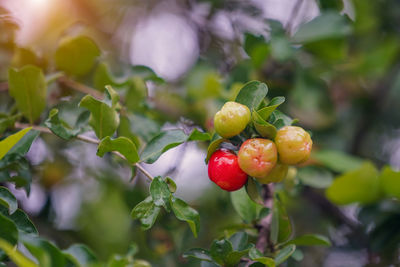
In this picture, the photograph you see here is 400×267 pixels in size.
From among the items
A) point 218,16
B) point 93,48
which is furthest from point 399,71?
point 93,48

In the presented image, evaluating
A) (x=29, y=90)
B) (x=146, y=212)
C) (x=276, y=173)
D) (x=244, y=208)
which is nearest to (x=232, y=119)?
(x=276, y=173)

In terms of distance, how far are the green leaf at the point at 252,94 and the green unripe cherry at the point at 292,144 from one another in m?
0.09

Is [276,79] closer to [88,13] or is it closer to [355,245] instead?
[355,245]

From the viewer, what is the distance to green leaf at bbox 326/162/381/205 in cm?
155

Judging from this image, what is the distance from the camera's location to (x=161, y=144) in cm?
107

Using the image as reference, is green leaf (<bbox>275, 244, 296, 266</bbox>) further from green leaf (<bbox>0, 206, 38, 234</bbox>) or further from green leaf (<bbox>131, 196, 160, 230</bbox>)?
green leaf (<bbox>0, 206, 38, 234</bbox>)

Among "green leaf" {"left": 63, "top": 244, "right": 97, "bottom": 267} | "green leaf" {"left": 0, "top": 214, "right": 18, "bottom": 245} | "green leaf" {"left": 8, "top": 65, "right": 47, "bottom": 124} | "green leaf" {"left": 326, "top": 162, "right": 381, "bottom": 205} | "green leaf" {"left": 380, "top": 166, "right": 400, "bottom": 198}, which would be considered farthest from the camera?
"green leaf" {"left": 326, "top": 162, "right": 381, "bottom": 205}

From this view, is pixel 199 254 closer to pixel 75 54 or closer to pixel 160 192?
pixel 160 192

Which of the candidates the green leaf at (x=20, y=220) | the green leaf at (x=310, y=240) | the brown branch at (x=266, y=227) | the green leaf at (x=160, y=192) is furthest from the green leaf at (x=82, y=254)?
the green leaf at (x=310, y=240)

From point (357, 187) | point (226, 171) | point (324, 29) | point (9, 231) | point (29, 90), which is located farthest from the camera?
point (324, 29)

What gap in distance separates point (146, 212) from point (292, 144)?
1.22 ft

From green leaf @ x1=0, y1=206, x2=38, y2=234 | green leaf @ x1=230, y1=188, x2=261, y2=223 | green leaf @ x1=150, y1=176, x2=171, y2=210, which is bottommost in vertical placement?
green leaf @ x1=230, y1=188, x2=261, y2=223

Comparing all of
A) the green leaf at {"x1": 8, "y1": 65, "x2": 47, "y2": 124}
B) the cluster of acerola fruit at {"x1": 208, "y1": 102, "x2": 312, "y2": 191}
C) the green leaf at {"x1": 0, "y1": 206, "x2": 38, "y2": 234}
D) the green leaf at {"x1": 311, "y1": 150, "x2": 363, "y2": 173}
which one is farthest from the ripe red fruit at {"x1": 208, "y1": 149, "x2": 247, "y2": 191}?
the green leaf at {"x1": 311, "y1": 150, "x2": 363, "y2": 173}

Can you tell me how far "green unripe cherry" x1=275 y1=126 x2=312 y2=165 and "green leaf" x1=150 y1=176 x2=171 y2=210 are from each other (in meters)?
0.28
